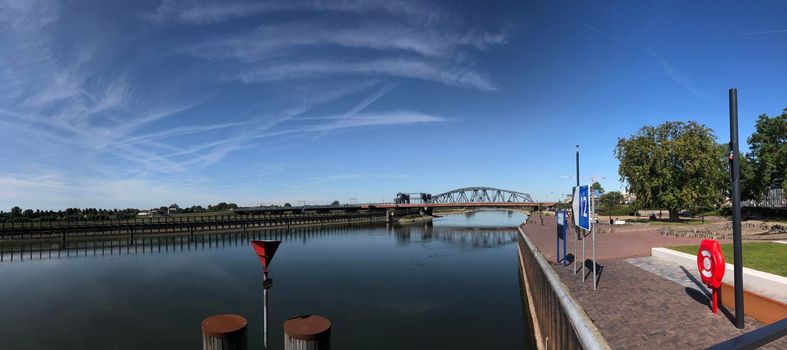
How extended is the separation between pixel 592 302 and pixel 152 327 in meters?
17.3

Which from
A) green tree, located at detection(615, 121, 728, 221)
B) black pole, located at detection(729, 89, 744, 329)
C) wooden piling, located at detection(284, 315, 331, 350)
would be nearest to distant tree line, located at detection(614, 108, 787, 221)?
green tree, located at detection(615, 121, 728, 221)

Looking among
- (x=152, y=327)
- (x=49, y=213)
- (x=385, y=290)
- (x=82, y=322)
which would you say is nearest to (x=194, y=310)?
(x=152, y=327)

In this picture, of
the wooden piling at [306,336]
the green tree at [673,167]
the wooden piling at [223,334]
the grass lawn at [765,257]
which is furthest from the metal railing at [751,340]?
the green tree at [673,167]

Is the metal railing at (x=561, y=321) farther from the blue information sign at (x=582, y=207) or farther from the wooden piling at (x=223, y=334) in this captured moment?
the wooden piling at (x=223, y=334)

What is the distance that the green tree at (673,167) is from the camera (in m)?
41.6

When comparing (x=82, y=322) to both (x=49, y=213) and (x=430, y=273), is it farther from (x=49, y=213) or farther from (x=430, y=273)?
(x=49, y=213)

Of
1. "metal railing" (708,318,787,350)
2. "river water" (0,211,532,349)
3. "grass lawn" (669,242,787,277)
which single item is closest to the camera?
"metal railing" (708,318,787,350)

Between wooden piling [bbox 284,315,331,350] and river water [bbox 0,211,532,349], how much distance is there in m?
8.80

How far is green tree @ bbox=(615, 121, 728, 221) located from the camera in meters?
41.6

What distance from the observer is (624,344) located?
750 centimetres

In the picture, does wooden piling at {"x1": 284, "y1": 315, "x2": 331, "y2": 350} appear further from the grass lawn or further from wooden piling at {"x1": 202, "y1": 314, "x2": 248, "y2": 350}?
the grass lawn

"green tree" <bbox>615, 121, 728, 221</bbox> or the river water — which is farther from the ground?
"green tree" <bbox>615, 121, 728, 221</bbox>

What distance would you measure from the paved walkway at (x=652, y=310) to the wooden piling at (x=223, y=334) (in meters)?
6.86

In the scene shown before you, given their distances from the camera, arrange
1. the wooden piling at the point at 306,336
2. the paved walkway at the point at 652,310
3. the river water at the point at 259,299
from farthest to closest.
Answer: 1. the river water at the point at 259,299
2. the paved walkway at the point at 652,310
3. the wooden piling at the point at 306,336
